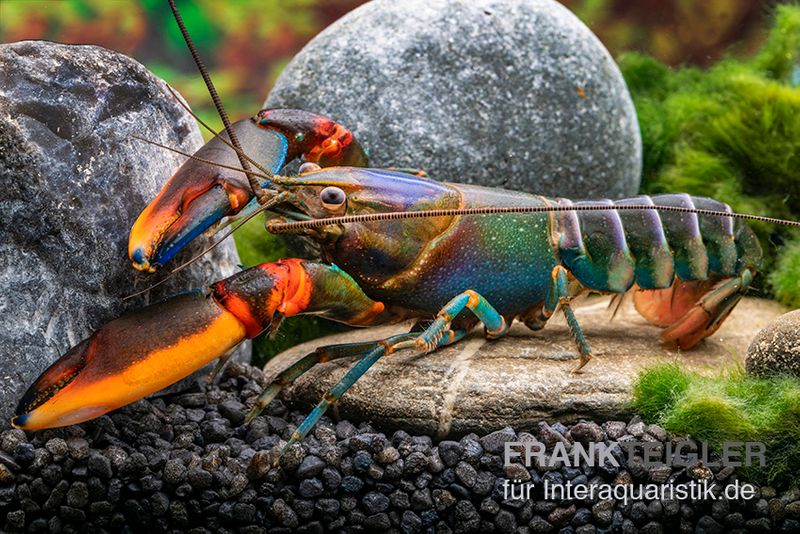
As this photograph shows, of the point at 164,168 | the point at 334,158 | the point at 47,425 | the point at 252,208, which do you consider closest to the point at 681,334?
the point at 334,158

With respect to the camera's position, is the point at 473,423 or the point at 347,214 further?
the point at 347,214

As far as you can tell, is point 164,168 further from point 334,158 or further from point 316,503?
point 316,503

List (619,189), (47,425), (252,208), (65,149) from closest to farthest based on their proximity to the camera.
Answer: (47,425), (65,149), (252,208), (619,189)

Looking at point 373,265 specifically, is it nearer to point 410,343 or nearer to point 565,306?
point 410,343

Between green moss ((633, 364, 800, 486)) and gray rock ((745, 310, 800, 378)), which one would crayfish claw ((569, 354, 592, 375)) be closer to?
green moss ((633, 364, 800, 486))

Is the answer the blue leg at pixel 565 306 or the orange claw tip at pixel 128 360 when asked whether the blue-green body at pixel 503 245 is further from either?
the orange claw tip at pixel 128 360

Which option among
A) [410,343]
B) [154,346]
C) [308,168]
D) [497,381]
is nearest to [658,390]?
[497,381]

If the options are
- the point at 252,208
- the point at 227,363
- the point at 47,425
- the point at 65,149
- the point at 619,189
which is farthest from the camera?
the point at 619,189
